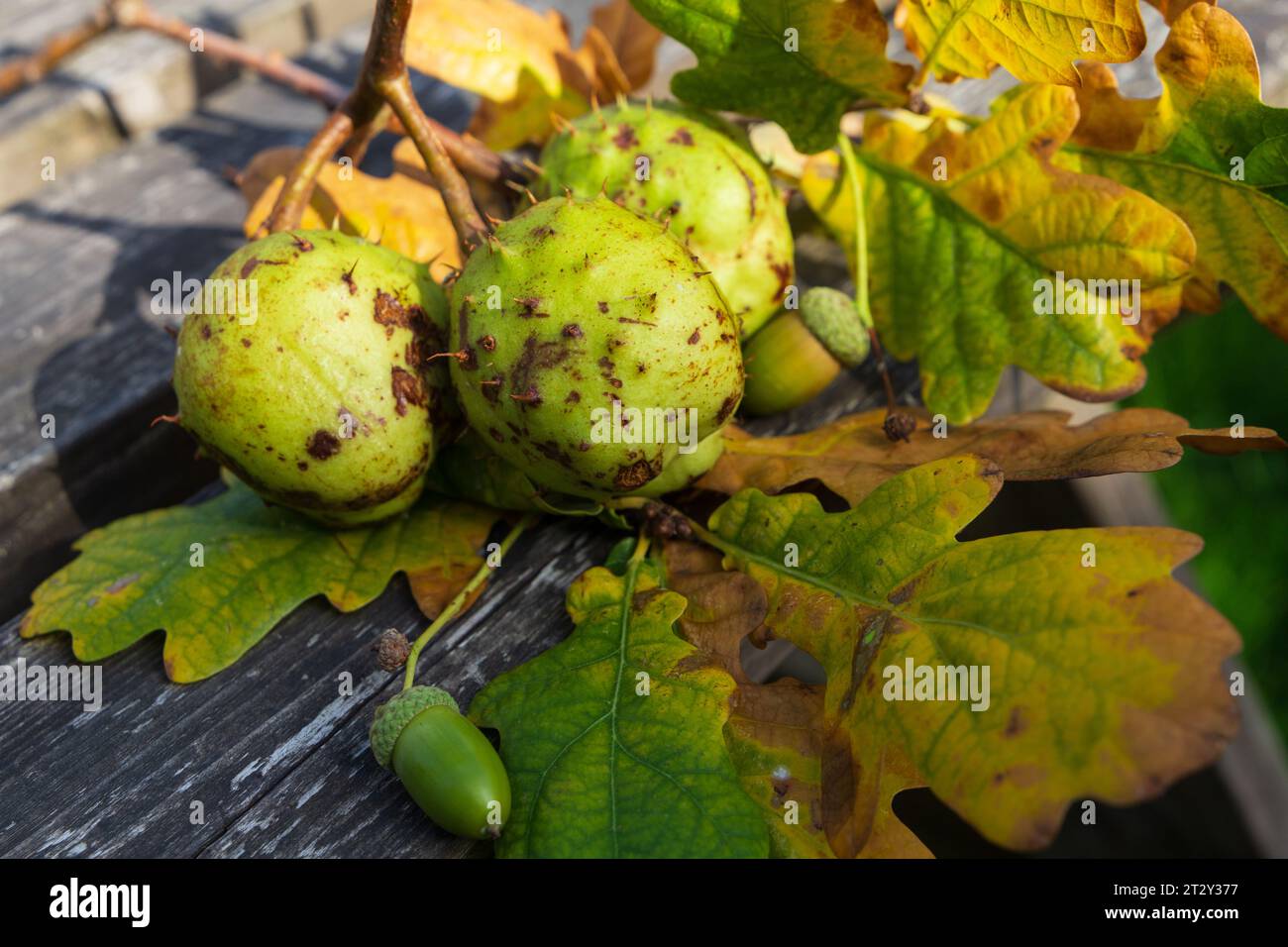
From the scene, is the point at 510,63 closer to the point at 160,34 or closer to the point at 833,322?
the point at 833,322

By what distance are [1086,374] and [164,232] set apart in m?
2.20

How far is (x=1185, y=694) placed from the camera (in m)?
1.10

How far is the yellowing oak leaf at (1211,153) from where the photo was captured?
170 centimetres

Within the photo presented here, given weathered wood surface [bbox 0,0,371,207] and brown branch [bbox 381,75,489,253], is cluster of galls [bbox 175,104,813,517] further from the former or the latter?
weathered wood surface [bbox 0,0,371,207]

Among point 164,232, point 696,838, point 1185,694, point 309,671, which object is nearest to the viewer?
point 1185,694

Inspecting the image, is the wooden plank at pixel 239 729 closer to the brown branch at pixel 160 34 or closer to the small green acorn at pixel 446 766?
the small green acorn at pixel 446 766

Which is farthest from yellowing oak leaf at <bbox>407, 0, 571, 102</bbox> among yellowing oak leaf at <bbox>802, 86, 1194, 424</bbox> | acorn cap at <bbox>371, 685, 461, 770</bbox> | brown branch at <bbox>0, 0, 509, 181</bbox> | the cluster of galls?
acorn cap at <bbox>371, 685, 461, 770</bbox>

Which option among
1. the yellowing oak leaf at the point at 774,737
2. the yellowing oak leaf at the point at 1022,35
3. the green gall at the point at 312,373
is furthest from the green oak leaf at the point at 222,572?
the yellowing oak leaf at the point at 1022,35

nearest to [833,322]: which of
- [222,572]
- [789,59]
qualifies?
[789,59]

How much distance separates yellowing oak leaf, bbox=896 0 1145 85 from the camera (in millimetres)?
1566

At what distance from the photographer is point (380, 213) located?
78.8 inches
